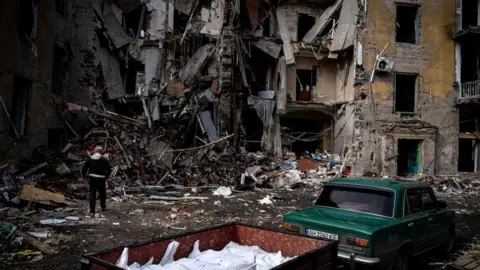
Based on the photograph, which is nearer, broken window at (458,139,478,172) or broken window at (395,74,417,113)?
broken window at (395,74,417,113)

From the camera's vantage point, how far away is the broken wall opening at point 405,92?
19.9 meters

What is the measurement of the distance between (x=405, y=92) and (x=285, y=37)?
Result: 7525 millimetres

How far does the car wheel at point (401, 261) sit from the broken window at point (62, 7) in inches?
567

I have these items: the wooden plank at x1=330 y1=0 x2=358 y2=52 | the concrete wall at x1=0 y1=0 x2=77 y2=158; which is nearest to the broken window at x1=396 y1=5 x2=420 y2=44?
the wooden plank at x1=330 y1=0 x2=358 y2=52

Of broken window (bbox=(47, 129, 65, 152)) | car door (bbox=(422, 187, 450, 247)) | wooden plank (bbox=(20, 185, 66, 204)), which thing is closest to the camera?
car door (bbox=(422, 187, 450, 247))

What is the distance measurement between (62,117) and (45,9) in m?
4.06

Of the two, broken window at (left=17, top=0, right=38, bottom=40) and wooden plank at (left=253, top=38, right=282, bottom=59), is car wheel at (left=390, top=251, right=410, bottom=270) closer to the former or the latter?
broken window at (left=17, top=0, right=38, bottom=40)

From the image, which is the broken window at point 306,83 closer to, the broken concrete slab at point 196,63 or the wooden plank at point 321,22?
the wooden plank at point 321,22

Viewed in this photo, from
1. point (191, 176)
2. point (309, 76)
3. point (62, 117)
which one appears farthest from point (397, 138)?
point (62, 117)

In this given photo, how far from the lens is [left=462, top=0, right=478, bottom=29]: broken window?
20.5 meters

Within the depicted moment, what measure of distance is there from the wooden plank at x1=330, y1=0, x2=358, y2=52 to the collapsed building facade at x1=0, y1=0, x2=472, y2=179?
73mm

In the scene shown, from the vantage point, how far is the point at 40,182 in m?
10.5

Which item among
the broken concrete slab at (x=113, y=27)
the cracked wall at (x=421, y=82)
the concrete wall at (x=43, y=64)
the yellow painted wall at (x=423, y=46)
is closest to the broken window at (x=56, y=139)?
the concrete wall at (x=43, y=64)

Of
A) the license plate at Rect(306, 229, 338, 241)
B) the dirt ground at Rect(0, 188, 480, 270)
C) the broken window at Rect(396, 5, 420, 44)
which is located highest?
the broken window at Rect(396, 5, 420, 44)
